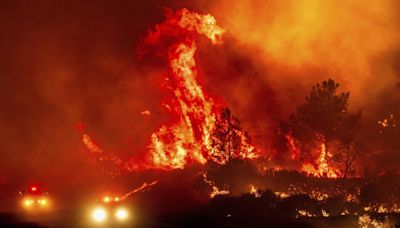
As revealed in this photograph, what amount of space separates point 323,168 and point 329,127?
9.86 feet

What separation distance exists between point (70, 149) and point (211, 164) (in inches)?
693

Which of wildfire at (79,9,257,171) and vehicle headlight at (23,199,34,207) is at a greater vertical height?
wildfire at (79,9,257,171)

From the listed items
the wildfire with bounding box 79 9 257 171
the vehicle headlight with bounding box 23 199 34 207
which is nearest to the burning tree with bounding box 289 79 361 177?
the wildfire with bounding box 79 9 257 171

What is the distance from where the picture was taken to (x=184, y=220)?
82.8 ft

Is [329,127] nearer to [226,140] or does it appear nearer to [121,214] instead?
[226,140]

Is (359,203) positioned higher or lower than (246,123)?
lower

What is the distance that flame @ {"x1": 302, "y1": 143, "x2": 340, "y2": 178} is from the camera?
3968 cm

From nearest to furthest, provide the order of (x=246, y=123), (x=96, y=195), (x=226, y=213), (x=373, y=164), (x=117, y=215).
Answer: (x=117, y=215), (x=226, y=213), (x=96, y=195), (x=373, y=164), (x=246, y=123)

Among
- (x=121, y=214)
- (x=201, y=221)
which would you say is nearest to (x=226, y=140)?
(x=201, y=221)

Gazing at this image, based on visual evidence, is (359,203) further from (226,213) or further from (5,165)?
(5,165)

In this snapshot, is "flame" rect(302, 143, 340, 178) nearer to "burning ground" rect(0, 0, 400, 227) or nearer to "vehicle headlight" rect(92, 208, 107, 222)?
"burning ground" rect(0, 0, 400, 227)

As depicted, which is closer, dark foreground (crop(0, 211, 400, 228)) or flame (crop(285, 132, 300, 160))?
dark foreground (crop(0, 211, 400, 228))

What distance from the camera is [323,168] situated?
133ft

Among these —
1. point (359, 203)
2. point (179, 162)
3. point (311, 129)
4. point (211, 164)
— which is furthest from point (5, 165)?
point (359, 203)
